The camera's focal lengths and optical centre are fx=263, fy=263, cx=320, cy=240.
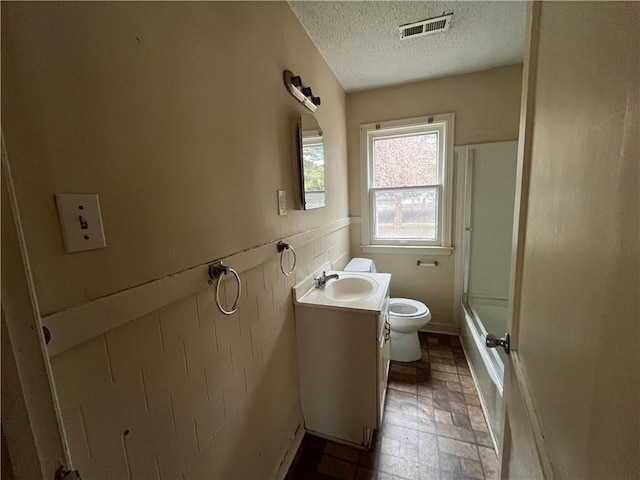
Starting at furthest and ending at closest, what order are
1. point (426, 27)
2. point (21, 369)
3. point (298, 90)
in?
point (426, 27) < point (298, 90) < point (21, 369)

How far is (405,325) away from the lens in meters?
2.11

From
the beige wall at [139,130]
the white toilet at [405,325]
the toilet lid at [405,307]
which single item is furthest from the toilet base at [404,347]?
the beige wall at [139,130]

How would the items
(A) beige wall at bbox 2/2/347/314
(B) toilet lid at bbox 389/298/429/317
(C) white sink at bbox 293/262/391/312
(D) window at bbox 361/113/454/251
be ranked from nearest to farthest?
1. (A) beige wall at bbox 2/2/347/314
2. (C) white sink at bbox 293/262/391/312
3. (B) toilet lid at bbox 389/298/429/317
4. (D) window at bbox 361/113/454/251

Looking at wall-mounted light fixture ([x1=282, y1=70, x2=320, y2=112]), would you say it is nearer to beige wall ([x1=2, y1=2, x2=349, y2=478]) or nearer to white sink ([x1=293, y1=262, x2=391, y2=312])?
beige wall ([x1=2, y1=2, x2=349, y2=478])

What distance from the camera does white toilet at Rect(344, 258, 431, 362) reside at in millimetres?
→ 2108

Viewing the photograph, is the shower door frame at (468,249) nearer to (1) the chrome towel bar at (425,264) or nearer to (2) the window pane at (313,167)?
(1) the chrome towel bar at (425,264)

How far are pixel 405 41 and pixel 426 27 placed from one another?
0.16 metres

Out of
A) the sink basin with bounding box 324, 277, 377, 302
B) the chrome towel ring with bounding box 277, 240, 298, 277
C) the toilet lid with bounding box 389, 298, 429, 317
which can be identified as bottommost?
the toilet lid with bounding box 389, 298, 429, 317

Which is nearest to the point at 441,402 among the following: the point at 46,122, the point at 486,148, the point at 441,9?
the point at 486,148

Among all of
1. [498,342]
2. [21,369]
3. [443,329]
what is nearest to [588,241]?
[498,342]

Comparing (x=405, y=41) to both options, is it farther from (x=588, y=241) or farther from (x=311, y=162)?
(x=588, y=241)

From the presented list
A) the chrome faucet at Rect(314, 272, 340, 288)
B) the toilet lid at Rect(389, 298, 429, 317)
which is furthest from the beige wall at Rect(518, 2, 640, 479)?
the toilet lid at Rect(389, 298, 429, 317)

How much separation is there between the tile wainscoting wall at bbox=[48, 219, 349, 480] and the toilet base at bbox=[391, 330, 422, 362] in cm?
108

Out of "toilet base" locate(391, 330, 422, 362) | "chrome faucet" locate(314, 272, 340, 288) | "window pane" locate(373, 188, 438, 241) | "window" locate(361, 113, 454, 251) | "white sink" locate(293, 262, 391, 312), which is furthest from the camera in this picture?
"window pane" locate(373, 188, 438, 241)
